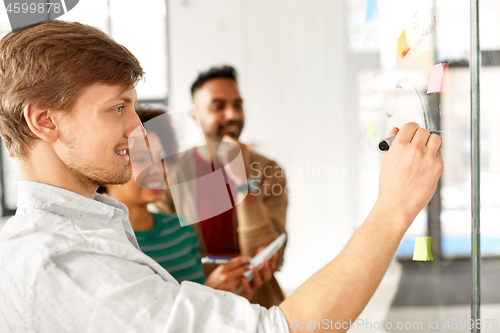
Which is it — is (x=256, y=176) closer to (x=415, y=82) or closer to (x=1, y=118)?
(x=415, y=82)

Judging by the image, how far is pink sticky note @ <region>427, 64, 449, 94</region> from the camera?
78cm

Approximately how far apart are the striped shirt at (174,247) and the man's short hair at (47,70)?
45cm

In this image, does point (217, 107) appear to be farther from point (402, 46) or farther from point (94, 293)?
point (94, 293)

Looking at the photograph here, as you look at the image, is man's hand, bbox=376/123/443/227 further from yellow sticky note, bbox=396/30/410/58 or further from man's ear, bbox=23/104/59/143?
man's ear, bbox=23/104/59/143

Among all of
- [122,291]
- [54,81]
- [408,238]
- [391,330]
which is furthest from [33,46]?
[391,330]

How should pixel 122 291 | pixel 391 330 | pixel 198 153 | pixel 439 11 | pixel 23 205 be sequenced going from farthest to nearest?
pixel 198 153 < pixel 391 330 < pixel 439 11 < pixel 23 205 < pixel 122 291

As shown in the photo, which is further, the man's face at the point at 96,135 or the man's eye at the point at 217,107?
the man's eye at the point at 217,107

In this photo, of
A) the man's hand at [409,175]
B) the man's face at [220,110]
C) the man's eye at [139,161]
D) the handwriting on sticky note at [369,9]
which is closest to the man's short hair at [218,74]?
the man's face at [220,110]

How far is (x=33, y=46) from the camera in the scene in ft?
1.94

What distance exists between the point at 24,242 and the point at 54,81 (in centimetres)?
24

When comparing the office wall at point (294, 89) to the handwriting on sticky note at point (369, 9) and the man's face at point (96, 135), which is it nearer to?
the handwriting on sticky note at point (369, 9)

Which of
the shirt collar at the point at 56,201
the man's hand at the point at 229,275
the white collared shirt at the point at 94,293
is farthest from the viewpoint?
the man's hand at the point at 229,275

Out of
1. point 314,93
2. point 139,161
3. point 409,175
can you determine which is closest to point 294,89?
point 314,93

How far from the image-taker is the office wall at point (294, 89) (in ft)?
3.36
